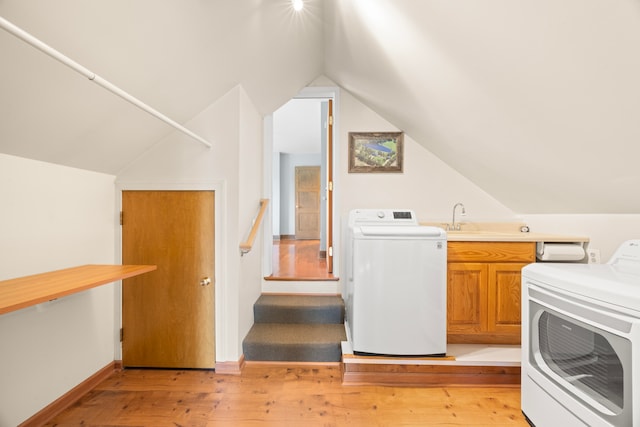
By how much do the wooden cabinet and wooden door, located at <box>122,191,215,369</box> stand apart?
194cm

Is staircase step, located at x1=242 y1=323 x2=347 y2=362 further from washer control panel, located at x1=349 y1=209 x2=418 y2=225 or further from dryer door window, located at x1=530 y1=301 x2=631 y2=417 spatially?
dryer door window, located at x1=530 y1=301 x2=631 y2=417

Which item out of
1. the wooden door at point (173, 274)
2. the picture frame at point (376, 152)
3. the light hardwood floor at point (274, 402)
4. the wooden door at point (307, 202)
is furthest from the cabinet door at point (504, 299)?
the wooden door at point (307, 202)

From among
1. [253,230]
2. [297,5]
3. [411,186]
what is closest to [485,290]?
[411,186]

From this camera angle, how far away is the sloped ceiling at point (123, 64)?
3.59 feet

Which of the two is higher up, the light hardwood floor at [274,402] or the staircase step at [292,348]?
the staircase step at [292,348]

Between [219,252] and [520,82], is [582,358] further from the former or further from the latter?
[219,252]

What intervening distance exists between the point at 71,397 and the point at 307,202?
20.5 ft

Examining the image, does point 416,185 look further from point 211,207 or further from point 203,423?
point 203,423

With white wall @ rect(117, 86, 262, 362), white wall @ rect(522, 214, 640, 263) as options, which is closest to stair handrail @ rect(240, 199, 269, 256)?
white wall @ rect(117, 86, 262, 362)

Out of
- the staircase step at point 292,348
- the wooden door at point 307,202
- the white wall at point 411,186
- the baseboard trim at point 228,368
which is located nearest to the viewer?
the baseboard trim at point 228,368

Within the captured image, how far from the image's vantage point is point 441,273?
1998 millimetres

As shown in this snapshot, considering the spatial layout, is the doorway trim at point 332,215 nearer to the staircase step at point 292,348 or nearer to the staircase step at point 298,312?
the staircase step at point 298,312

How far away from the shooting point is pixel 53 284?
130cm

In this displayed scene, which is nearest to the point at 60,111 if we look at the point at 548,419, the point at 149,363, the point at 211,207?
the point at 211,207
